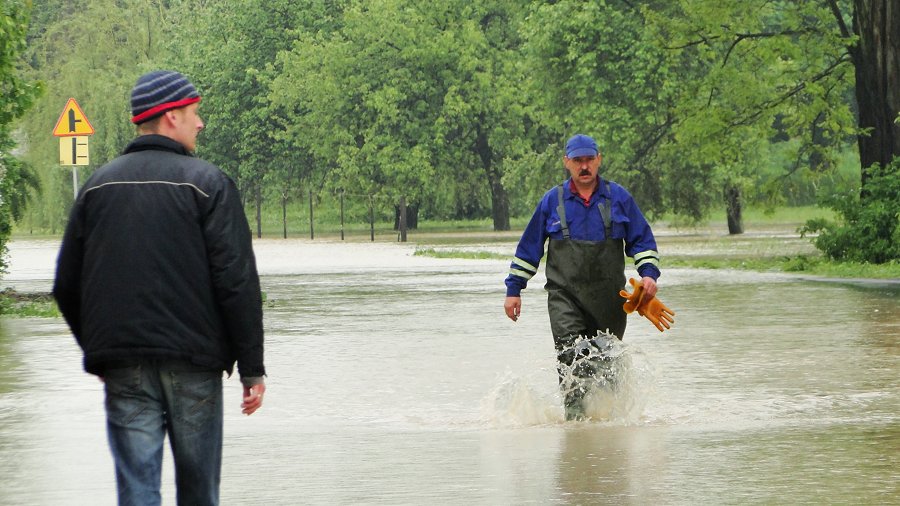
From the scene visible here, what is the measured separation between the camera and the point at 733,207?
169 feet

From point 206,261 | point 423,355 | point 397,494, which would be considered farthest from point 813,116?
point 206,261

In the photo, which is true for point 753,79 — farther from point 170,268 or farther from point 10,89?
point 170,268

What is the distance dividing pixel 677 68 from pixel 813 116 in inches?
555

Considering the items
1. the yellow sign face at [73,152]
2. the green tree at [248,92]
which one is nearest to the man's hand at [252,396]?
the yellow sign face at [73,152]

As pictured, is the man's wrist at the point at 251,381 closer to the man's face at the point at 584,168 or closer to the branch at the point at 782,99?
the man's face at the point at 584,168

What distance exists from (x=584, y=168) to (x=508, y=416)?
1.88 m

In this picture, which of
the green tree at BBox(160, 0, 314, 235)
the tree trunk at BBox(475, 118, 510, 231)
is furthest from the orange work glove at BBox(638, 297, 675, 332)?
the green tree at BBox(160, 0, 314, 235)

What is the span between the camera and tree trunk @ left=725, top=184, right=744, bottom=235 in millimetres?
50281

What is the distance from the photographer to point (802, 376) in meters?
13.3

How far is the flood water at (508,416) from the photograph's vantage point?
854 cm

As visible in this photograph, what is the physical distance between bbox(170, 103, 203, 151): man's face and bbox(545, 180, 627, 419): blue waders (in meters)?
4.79

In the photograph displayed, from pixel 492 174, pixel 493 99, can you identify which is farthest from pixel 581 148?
pixel 492 174

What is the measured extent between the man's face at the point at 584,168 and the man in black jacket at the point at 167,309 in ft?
15.9

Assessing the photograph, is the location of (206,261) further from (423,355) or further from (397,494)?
(423,355)
